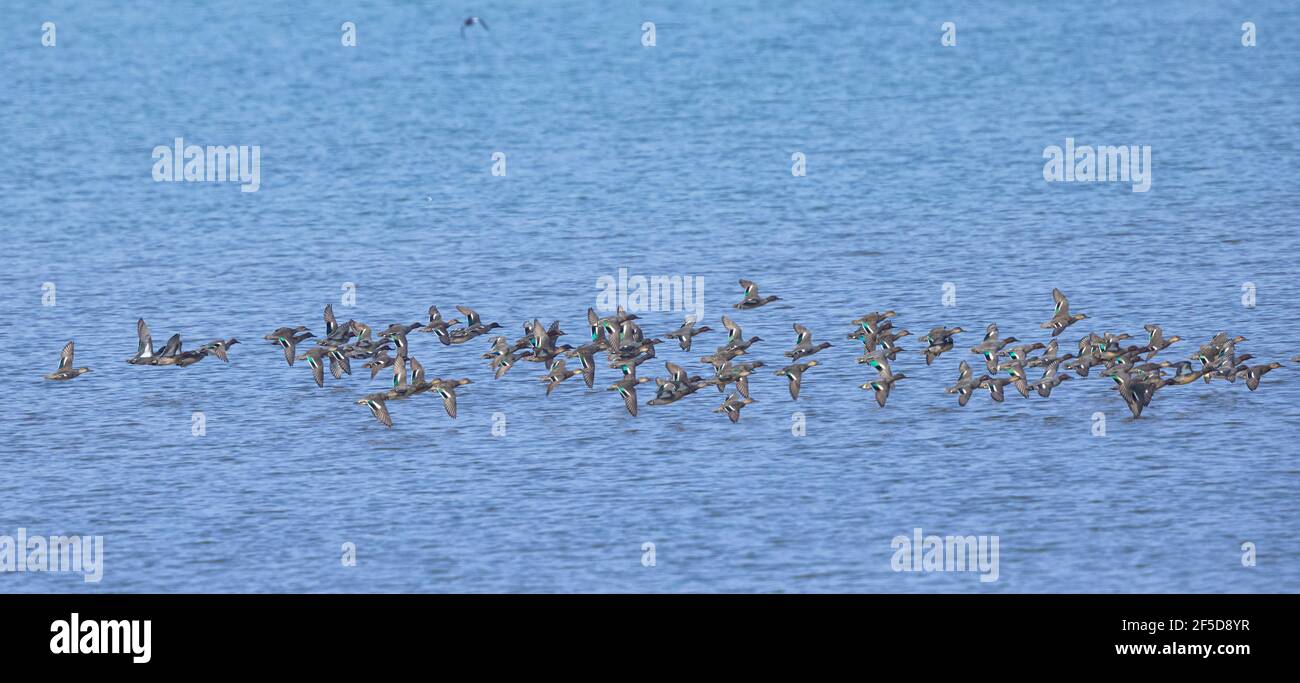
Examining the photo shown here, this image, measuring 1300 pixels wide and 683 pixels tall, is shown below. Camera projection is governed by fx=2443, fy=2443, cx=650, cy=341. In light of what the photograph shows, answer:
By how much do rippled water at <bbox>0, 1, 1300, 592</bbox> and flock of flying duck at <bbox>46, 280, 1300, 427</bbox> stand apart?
0.49 m

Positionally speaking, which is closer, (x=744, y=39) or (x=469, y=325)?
(x=469, y=325)

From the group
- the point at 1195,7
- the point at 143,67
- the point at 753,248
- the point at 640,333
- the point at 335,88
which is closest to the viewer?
the point at 640,333

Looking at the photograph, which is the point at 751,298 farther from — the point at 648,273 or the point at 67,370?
the point at 67,370

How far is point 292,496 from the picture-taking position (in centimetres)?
4122

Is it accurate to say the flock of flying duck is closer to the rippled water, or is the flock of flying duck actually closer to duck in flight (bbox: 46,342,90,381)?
duck in flight (bbox: 46,342,90,381)

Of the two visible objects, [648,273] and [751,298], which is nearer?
[751,298]

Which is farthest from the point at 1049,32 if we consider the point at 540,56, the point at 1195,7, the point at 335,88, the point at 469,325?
the point at 469,325

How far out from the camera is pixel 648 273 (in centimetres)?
5888

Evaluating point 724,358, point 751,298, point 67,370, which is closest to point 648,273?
point 751,298

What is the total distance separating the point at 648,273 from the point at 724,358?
12461 mm

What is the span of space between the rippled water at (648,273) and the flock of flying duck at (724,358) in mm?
492

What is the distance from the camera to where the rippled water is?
3888 cm

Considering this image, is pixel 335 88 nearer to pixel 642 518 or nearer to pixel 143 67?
pixel 143 67

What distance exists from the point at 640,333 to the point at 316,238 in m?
19.4
